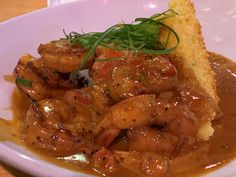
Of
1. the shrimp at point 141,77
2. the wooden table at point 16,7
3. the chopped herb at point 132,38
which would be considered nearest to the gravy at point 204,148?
the shrimp at point 141,77

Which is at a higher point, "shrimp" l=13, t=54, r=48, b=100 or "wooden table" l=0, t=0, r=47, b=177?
"wooden table" l=0, t=0, r=47, b=177

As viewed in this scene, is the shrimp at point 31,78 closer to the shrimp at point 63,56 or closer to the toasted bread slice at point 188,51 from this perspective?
the shrimp at point 63,56

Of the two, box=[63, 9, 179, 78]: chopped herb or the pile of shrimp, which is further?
box=[63, 9, 179, 78]: chopped herb

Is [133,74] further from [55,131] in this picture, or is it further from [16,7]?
[16,7]

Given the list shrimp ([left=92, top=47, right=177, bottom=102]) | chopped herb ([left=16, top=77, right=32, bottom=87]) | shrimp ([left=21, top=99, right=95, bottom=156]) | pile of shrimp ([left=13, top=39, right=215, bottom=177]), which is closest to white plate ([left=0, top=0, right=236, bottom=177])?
chopped herb ([left=16, top=77, right=32, bottom=87])

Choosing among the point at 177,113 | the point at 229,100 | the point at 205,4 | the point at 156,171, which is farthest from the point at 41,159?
the point at 205,4

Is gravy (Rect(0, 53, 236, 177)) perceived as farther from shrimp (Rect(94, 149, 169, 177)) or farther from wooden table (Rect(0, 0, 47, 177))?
wooden table (Rect(0, 0, 47, 177))
